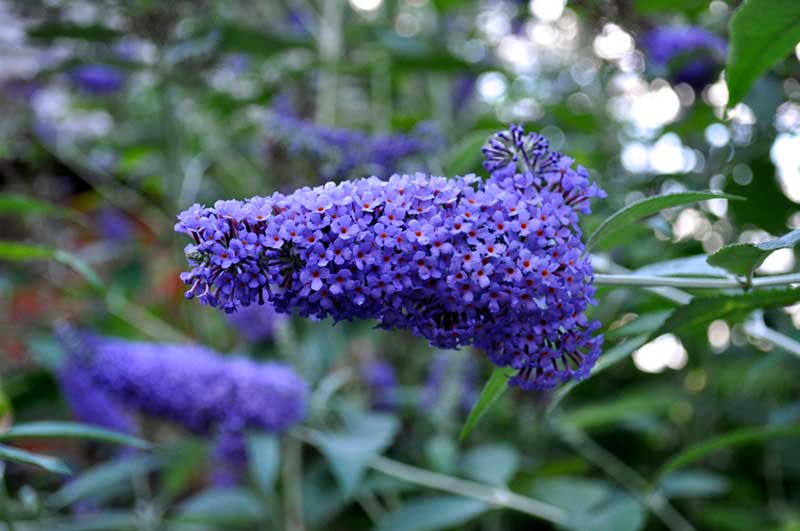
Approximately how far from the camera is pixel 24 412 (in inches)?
82.8

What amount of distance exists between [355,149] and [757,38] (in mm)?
866

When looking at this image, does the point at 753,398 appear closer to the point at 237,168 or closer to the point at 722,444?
the point at 722,444

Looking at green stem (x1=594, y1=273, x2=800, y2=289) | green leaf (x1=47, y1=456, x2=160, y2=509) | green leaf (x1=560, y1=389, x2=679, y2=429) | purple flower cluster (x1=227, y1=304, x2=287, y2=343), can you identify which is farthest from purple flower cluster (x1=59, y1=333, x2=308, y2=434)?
green stem (x1=594, y1=273, x2=800, y2=289)

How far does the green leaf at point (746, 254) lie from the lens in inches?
33.7

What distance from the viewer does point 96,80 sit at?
257cm

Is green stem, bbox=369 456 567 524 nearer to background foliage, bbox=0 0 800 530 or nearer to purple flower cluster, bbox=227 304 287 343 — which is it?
background foliage, bbox=0 0 800 530

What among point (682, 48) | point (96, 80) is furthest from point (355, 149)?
point (96, 80)

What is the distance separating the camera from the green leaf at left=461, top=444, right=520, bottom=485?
1.74 metres

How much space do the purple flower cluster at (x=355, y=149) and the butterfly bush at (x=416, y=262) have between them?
0.77m

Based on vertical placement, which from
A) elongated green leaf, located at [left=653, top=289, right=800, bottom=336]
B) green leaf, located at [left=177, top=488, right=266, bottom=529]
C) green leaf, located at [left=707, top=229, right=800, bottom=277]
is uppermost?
green leaf, located at [left=707, top=229, right=800, bottom=277]

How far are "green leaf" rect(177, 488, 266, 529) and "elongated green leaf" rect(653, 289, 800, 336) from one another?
46.6 inches

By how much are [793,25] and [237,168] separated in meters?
1.71

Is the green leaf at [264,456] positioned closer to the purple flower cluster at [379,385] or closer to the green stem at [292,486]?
the green stem at [292,486]

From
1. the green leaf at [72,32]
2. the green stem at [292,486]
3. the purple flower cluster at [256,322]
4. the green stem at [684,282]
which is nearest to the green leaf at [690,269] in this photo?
the green stem at [684,282]
